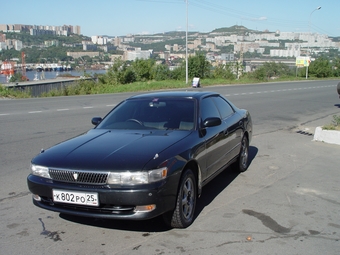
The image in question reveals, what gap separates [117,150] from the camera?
15.2 ft

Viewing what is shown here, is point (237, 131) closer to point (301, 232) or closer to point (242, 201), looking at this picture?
point (242, 201)

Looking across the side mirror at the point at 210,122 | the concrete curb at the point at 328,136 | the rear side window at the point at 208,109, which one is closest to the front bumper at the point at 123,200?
the side mirror at the point at 210,122

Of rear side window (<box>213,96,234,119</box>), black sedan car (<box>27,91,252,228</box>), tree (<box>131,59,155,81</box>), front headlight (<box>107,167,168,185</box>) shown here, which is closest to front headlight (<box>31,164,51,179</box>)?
black sedan car (<box>27,91,252,228</box>)

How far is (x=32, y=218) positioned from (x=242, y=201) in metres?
2.73

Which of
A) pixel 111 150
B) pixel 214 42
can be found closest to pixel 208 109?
pixel 111 150

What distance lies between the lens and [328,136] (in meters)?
10.1

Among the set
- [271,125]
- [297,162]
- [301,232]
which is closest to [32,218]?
[301,232]

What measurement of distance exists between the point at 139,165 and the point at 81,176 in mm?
608

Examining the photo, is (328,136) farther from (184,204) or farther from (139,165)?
(139,165)

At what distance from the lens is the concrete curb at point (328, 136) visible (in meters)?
9.88

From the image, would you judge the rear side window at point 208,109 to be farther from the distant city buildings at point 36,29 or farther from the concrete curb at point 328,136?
the distant city buildings at point 36,29

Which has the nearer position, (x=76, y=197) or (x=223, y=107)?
(x=76, y=197)

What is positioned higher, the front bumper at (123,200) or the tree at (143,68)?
the front bumper at (123,200)

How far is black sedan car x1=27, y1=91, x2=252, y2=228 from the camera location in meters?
4.20
